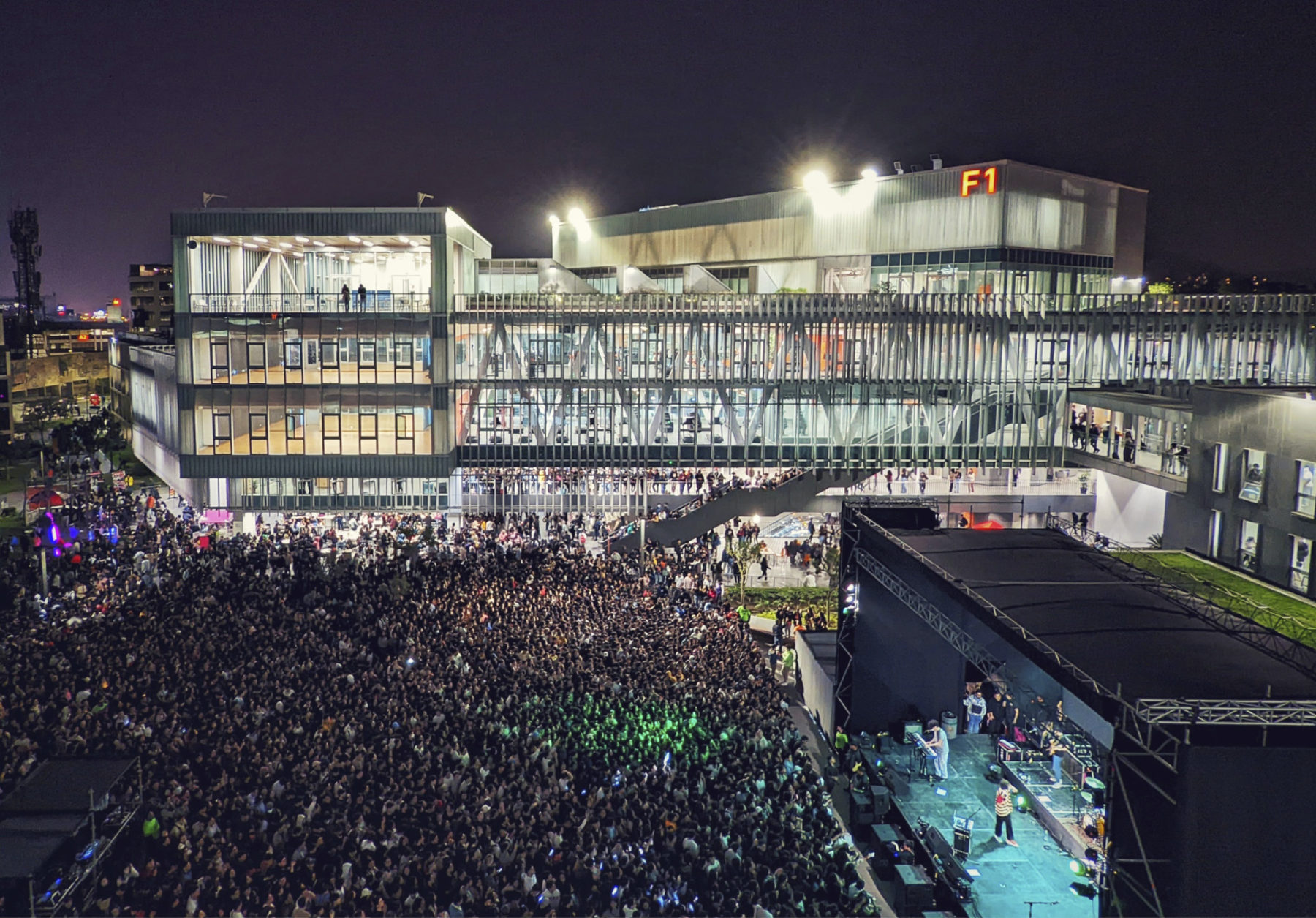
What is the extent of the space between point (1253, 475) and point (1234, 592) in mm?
6638

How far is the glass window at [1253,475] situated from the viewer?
22641 millimetres

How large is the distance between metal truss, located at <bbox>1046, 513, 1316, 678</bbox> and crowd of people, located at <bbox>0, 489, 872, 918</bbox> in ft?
19.7

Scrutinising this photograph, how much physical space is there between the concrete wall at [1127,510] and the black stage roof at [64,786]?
27.3 m

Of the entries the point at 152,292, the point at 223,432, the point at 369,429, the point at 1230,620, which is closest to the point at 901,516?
the point at 1230,620

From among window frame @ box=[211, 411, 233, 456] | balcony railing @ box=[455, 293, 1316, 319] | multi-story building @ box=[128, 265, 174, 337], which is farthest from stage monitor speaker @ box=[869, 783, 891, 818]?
multi-story building @ box=[128, 265, 174, 337]

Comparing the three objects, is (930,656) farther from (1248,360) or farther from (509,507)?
(1248,360)

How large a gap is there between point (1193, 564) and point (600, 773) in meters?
14.5

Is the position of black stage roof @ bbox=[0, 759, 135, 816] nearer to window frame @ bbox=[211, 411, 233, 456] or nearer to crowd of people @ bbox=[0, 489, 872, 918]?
crowd of people @ bbox=[0, 489, 872, 918]

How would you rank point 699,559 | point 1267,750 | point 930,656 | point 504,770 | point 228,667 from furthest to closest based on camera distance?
point 699,559 → point 930,656 → point 228,667 → point 504,770 → point 1267,750

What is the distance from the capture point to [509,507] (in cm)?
3475

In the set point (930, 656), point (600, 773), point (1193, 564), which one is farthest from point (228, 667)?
point (1193, 564)

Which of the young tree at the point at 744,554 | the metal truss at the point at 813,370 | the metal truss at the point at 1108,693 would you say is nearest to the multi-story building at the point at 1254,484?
the metal truss at the point at 813,370

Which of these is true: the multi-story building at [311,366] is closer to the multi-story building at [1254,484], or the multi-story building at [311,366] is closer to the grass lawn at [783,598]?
the grass lawn at [783,598]

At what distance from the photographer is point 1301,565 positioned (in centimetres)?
2147
